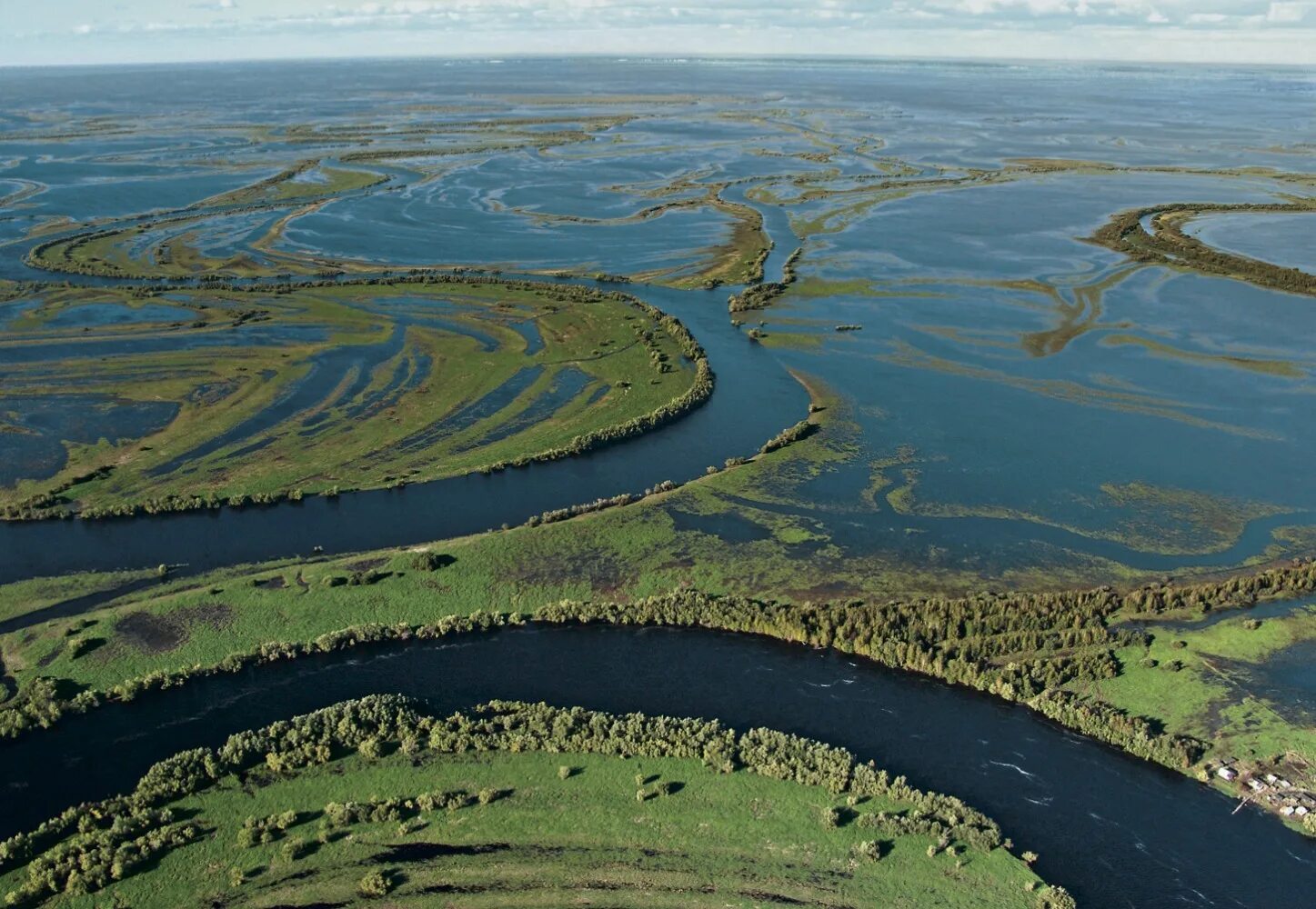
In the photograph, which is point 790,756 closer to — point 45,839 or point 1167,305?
point 45,839

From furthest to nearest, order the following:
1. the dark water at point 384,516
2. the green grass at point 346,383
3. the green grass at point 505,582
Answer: the green grass at point 346,383 < the dark water at point 384,516 < the green grass at point 505,582

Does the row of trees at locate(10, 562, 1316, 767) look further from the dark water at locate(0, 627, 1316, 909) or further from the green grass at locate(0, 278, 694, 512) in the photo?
the green grass at locate(0, 278, 694, 512)

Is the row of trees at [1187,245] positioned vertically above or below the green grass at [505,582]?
above

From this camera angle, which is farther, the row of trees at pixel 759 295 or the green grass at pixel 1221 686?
the row of trees at pixel 759 295

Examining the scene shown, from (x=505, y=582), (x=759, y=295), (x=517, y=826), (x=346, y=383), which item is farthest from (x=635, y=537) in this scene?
(x=759, y=295)

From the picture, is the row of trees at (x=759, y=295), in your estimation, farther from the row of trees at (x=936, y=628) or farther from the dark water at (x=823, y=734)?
the dark water at (x=823, y=734)

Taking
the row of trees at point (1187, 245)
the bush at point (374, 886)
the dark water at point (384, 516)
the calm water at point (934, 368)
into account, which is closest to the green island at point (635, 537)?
the bush at point (374, 886)

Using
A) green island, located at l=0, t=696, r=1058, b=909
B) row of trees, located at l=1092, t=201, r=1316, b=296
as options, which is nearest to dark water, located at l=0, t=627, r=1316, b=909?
green island, located at l=0, t=696, r=1058, b=909
